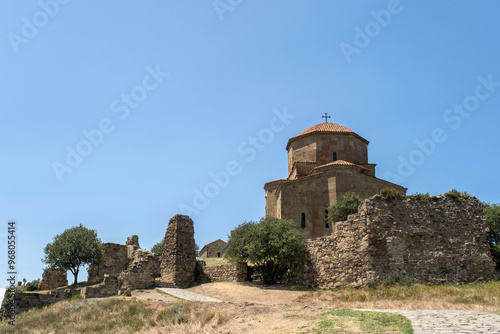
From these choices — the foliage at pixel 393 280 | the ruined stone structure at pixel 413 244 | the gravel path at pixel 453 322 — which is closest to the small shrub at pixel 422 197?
the ruined stone structure at pixel 413 244

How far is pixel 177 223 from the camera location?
76.1ft

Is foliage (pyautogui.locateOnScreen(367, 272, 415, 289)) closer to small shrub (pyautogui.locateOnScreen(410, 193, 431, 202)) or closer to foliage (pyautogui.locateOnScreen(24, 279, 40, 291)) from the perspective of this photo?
small shrub (pyautogui.locateOnScreen(410, 193, 431, 202))

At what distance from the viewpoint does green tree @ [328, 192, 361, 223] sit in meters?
30.4

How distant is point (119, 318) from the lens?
14.3m

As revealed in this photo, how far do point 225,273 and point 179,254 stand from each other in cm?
253

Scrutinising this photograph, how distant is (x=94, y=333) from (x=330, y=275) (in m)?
10.5

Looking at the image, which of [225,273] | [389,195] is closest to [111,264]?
[225,273]

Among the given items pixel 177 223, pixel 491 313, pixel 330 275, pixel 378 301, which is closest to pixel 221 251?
pixel 177 223

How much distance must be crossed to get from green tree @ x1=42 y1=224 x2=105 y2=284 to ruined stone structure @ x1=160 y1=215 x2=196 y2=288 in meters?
8.25

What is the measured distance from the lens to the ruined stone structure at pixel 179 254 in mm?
22547

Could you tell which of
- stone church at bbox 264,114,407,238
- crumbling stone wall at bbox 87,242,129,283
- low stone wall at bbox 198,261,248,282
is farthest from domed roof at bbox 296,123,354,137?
low stone wall at bbox 198,261,248,282

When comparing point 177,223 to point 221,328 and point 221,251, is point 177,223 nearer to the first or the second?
point 221,328

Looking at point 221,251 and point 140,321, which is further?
point 221,251

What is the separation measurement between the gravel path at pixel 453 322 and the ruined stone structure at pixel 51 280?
25573 millimetres
